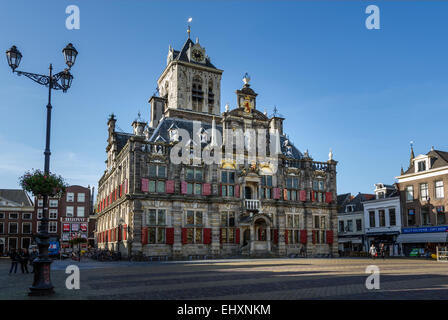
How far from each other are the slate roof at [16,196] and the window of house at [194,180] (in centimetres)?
4335

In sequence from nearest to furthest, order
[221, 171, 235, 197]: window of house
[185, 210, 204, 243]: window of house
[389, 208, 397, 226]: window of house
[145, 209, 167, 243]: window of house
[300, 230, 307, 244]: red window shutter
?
[145, 209, 167, 243]: window of house, [185, 210, 204, 243]: window of house, [221, 171, 235, 197]: window of house, [300, 230, 307, 244]: red window shutter, [389, 208, 397, 226]: window of house

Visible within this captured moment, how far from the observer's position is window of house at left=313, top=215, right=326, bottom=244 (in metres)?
48.7

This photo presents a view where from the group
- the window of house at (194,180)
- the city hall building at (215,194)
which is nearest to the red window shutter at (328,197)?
the city hall building at (215,194)

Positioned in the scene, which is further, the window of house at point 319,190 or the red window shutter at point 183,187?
the window of house at point 319,190

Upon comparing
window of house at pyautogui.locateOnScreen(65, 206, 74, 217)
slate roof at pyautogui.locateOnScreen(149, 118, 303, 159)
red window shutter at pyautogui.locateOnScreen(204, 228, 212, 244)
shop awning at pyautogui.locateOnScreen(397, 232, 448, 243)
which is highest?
slate roof at pyautogui.locateOnScreen(149, 118, 303, 159)

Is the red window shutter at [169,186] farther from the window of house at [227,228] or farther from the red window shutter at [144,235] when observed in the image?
the window of house at [227,228]

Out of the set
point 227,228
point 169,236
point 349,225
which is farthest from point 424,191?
point 169,236

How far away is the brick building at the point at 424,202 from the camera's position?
46312 mm

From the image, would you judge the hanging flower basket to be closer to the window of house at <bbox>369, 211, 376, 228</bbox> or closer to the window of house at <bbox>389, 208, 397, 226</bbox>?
the window of house at <bbox>389, 208, 397, 226</bbox>

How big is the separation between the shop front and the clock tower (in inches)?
1189

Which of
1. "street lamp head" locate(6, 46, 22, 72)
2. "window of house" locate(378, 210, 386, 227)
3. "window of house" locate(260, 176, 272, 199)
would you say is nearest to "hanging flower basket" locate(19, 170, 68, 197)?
"street lamp head" locate(6, 46, 22, 72)

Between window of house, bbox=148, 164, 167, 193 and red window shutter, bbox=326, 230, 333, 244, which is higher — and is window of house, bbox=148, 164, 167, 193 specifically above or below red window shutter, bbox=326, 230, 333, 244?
above

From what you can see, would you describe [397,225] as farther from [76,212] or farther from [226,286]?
[76,212]

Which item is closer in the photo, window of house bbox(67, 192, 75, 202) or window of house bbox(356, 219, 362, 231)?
window of house bbox(356, 219, 362, 231)
